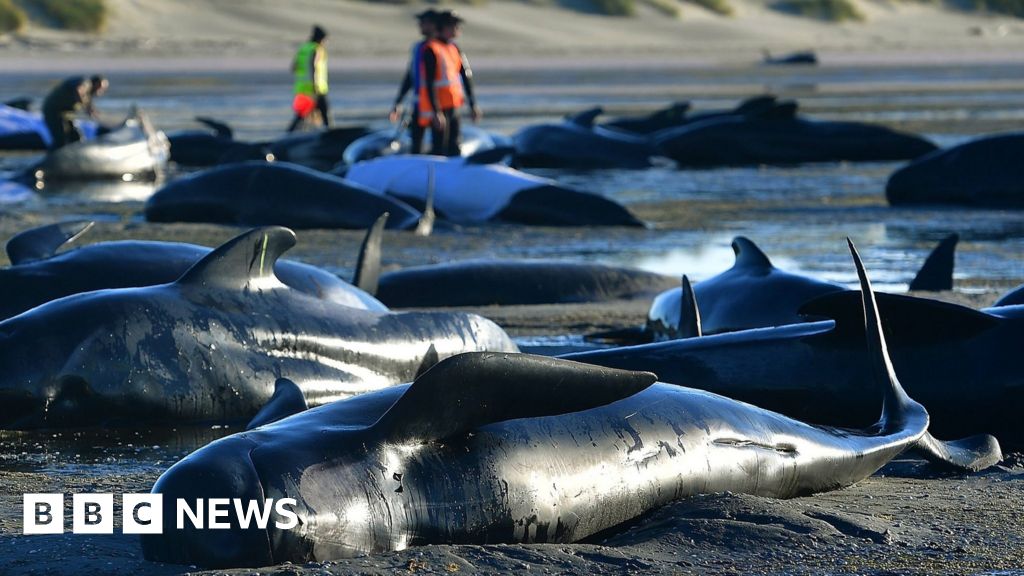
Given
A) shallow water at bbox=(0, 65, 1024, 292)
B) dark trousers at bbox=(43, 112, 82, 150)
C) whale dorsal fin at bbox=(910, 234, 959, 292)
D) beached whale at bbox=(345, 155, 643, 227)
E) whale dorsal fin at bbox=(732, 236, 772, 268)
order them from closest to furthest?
whale dorsal fin at bbox=(732, 236, 772, 268), whale dorsal fin at bbox=(910, 234, 959, 292), shallow water at bbox=(0, 65, 1024, 292), beached whale at bbox=(345, 155, 643, 227), dark trousers at bbox=(43, 112, 82, 150)

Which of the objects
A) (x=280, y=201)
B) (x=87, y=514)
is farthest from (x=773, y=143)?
(x=87, y=514)

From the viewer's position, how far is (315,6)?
236ft

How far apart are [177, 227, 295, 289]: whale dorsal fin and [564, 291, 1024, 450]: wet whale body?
1.26m

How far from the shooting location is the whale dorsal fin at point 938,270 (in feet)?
30.4

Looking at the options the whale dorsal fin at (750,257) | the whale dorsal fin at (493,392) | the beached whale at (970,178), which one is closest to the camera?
the whale dorsal fin at (493,392)

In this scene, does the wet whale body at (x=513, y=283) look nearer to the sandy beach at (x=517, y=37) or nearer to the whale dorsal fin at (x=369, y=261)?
the whale dorsal fin at (x=369, y=261)

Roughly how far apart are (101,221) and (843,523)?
10.6 meters

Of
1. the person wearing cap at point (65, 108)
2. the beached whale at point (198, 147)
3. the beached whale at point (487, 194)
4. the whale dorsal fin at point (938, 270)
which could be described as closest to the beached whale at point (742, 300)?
the whale dorsal fin at point (938, 270)

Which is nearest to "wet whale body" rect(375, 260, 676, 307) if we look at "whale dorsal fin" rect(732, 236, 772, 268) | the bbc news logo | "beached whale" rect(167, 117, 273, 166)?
"whale dorsal fin" rect(732, 236, 772, 268)

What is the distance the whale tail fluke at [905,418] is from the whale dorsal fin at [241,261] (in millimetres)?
2090

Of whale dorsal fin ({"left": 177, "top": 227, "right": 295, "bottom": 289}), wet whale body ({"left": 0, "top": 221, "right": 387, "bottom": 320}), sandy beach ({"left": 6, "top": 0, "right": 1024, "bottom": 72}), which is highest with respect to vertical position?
whale dorsal fin ({"left": 177, "top": 227, "right": 295, "bottom": 289})

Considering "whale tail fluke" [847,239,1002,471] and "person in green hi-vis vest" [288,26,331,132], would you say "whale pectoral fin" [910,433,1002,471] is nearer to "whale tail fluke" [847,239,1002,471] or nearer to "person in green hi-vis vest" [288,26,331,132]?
"whale tail fluke" [847,239,1002,471]

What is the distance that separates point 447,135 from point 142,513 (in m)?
13.9

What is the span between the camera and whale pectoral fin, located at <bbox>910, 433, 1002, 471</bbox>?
5234 mm
